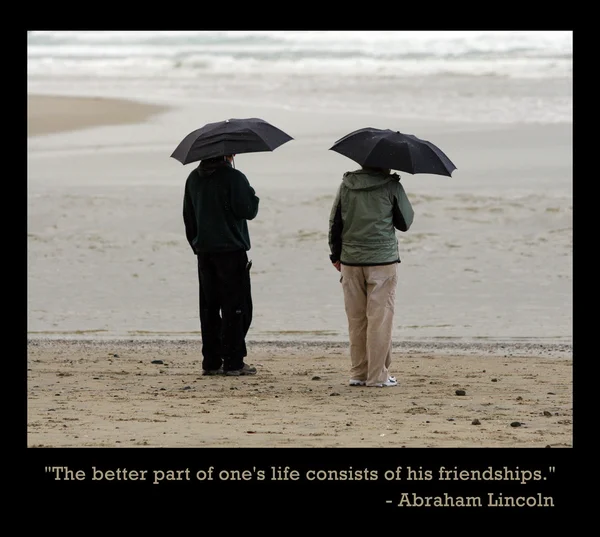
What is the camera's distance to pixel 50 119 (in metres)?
26.3

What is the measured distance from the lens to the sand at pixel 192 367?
23.2 ft

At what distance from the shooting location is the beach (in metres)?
7.48

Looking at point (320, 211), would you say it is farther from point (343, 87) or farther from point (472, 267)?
point (343, 87)

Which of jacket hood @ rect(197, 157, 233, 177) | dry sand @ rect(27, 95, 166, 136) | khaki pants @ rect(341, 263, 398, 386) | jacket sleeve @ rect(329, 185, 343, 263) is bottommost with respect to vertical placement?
khaki pants @ rect(341, 263, 398, 386)

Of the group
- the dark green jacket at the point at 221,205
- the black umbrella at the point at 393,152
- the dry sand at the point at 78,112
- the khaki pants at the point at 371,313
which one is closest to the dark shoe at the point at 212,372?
the dark green jacket at the point at 221,205

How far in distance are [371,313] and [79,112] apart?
19.8m

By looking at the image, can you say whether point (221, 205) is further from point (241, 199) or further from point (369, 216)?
point (369, 216)

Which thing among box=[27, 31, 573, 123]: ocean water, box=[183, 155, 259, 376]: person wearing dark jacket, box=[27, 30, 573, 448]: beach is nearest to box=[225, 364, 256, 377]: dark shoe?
box=[183, 155, 259, 376]: person wearing dark jacket

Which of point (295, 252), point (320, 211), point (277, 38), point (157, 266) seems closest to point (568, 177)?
point (320, 211)

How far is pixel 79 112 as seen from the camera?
27375 millimetres

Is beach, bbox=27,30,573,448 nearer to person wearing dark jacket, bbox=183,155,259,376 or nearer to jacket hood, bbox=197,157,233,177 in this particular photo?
person wearing dark jacket, bbox=183,155,259,376

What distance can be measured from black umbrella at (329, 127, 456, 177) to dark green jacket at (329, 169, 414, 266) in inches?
5.1

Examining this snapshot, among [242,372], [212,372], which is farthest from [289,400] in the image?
[212,372]
